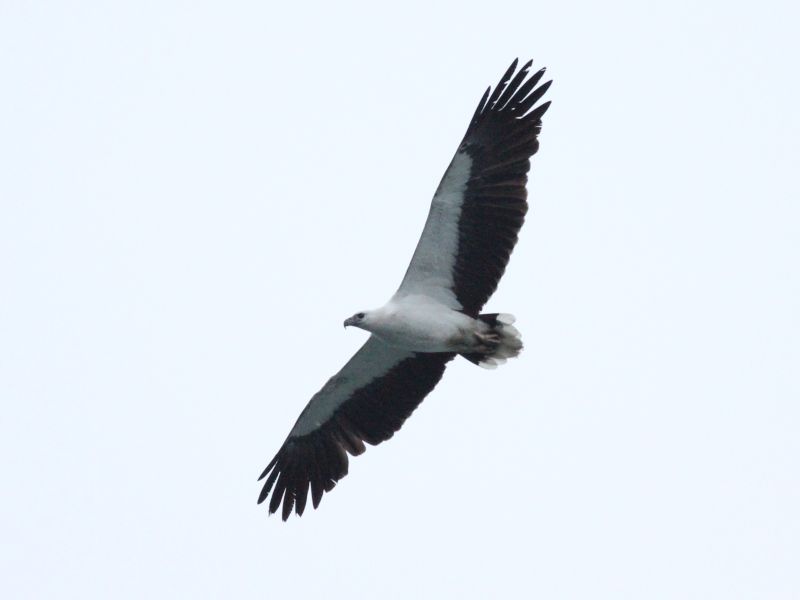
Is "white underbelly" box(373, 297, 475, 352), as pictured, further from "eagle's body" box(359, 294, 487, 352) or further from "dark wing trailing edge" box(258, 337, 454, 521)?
"dark wing trailing edge" box(258, 337, 454, 521)

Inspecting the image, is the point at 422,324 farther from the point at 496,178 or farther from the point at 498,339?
the point at 496,178

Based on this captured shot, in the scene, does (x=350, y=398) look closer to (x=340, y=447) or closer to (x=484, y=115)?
(x=340, y=447)

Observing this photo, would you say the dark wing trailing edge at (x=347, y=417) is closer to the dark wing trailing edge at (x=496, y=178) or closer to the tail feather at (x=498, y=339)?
the tail feather at (x=498, y=339)

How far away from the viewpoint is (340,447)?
60.5 ft

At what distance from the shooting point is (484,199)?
16547 mm

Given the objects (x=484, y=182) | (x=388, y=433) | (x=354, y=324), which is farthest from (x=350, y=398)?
(x=484, y=182)

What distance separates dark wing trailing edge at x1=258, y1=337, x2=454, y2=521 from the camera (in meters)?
17.9

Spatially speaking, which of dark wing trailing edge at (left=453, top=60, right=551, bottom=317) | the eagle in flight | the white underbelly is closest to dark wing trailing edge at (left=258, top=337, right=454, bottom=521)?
the eagle in flight

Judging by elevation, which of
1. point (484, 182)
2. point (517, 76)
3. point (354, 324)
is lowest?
point (354, 324)

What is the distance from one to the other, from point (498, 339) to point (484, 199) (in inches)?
67.3

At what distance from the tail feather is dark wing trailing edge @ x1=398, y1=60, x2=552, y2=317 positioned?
275 millimetres

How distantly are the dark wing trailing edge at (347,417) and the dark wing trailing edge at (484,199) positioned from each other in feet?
4.56

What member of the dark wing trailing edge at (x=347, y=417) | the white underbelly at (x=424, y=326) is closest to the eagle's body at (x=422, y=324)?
the white underbelly at (x=424, y=326)

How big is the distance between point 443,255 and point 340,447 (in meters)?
3.22
